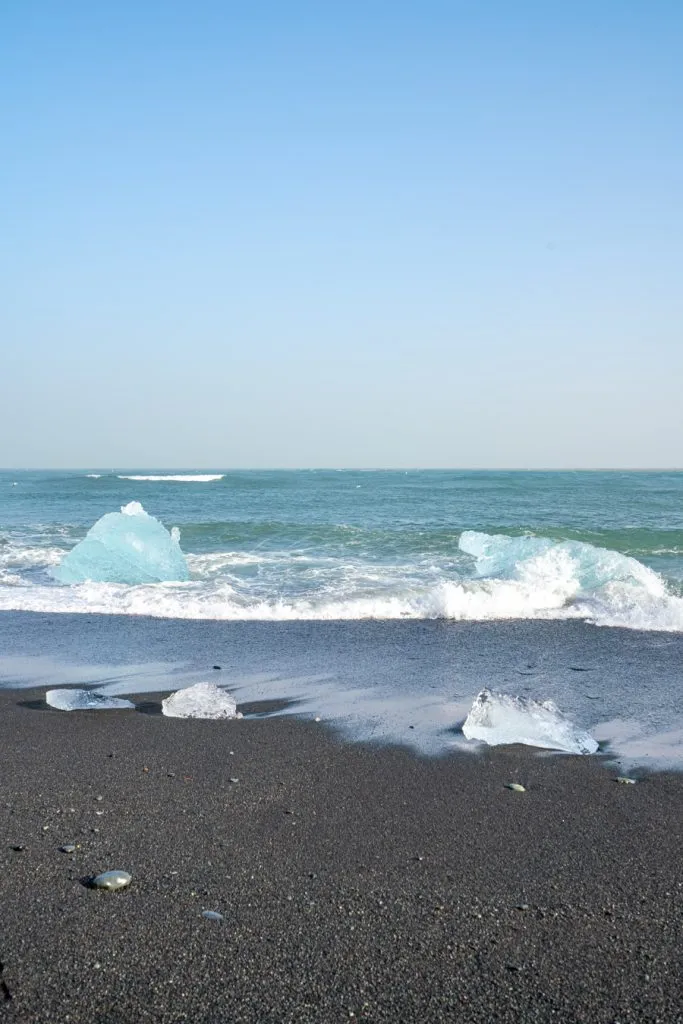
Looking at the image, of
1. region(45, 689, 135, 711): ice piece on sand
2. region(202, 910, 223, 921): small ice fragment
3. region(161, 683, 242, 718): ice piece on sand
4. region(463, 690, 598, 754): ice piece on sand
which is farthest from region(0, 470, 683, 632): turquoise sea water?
region(202, 910, 223, 921): small ice fragment

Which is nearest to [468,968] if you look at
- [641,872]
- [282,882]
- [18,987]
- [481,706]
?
[282,882]

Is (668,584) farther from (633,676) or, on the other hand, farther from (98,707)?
(98,707)

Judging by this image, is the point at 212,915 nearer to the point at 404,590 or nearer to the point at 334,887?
the point at 334,887

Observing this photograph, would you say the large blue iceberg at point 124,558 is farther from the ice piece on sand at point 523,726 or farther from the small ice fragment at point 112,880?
the small ice fragment at point 112,880

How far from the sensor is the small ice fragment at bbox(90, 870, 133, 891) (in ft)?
10.8

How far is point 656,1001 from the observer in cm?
261

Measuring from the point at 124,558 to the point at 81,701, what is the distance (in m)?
Result: 8.15

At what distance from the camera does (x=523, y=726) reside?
5488mm

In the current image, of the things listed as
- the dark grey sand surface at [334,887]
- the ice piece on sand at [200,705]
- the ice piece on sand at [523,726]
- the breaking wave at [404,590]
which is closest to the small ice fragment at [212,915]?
the dark grey sand surface at [334,887]

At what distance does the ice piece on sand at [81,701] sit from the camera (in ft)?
19.9

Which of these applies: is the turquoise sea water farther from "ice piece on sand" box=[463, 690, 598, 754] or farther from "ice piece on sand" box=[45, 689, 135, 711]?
"ice piece on sand" box=[463, 690, 598, 754]

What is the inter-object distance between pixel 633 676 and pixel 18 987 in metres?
6.05

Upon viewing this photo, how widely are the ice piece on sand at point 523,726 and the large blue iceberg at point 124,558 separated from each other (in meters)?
8.78

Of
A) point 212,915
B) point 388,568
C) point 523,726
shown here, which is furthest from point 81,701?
point 388,568
